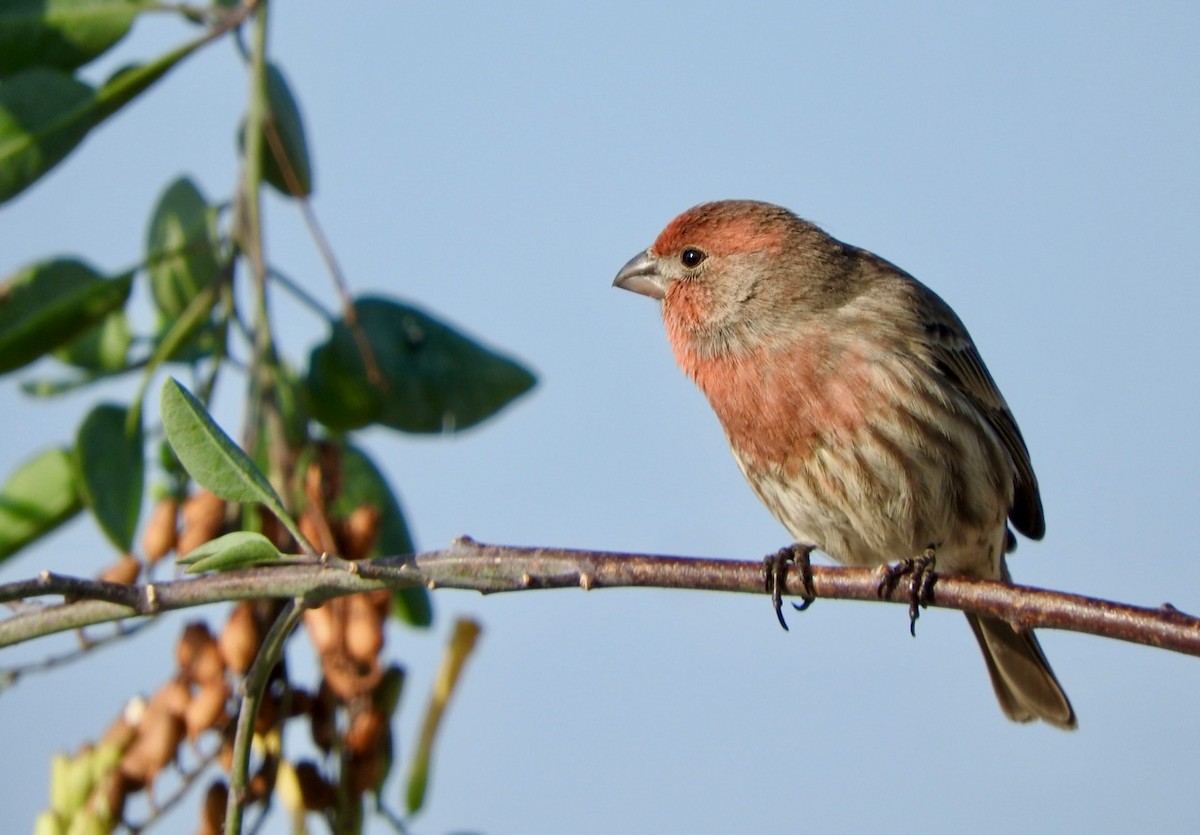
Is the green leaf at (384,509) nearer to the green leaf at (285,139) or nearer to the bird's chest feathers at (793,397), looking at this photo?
the green leaf at (285,139)

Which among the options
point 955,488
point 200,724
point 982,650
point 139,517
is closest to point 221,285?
point 139,517

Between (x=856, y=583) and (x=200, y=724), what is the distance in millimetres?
1613

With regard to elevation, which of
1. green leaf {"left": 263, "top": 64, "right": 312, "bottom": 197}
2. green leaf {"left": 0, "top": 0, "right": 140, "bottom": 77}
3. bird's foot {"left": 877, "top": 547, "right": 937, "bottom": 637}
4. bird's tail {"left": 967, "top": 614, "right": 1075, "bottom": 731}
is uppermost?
green leaf {"left": 0, "top": 0, "right": 140, "bottom": 77}

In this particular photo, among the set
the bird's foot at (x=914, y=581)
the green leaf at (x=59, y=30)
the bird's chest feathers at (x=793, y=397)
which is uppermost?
the green leaf at (x=59, y=30)

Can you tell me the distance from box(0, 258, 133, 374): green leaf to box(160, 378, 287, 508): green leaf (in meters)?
1.24

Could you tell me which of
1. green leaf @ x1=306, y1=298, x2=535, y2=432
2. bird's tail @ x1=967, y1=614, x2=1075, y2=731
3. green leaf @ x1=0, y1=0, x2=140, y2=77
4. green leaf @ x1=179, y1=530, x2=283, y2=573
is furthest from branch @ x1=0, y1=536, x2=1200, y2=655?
bird's tail @ x1=967, y1=614, x2=1075, y2=731

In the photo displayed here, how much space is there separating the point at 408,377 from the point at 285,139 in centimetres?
75

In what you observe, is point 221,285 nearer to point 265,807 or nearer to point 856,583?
point 265,807

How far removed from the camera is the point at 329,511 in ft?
11.9

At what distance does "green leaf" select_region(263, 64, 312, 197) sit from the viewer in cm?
391

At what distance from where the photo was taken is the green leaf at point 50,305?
364 cm

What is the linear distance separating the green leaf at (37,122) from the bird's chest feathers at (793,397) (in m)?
2.39

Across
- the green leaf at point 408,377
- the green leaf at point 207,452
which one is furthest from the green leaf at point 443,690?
the green leaf at point 207,452

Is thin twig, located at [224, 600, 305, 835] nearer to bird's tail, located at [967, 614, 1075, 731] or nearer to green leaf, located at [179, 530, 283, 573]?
green leaf, located at [179, 530, 283, 573]
